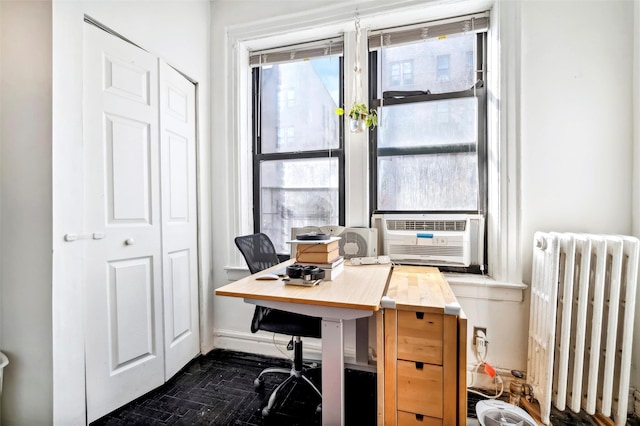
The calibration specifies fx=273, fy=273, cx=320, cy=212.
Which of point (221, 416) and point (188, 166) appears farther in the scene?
point (188, 166)

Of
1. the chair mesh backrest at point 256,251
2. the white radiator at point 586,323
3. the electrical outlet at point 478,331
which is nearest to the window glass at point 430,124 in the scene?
the white radiator at point 586,323

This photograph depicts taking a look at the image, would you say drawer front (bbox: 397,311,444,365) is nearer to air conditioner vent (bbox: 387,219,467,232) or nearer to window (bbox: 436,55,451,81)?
air conditioner vent (bbox: 387,219,467,232)

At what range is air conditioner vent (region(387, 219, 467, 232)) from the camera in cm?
177

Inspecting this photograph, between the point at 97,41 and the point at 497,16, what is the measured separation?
92.3 inches

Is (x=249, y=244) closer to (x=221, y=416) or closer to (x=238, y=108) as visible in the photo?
(x=221, y=416)

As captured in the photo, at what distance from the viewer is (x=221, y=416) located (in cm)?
152

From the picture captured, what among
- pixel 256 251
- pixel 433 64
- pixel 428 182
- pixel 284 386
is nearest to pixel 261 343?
pixel 284 386

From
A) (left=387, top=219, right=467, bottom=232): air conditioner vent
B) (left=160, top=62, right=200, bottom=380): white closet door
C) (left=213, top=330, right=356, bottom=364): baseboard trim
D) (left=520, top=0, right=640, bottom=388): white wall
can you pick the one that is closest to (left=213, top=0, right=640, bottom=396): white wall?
(left=520, top=0, right=640, bottom=388): white wall

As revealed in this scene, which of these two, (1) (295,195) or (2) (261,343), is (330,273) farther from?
(2) (261,343)

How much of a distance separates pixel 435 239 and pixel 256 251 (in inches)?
45.6

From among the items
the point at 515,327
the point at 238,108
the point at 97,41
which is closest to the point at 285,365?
the point at 515,327

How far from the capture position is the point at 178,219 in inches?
76.6

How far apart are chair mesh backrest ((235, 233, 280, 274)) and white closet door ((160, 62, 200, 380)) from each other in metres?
0.58

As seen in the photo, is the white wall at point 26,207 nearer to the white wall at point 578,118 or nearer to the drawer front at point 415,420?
the drawer front at point 415,420
